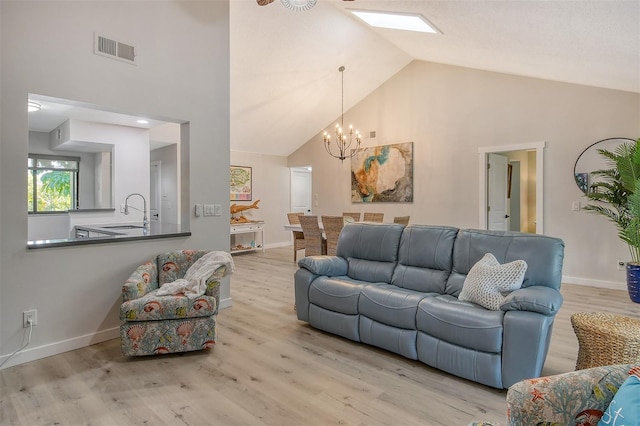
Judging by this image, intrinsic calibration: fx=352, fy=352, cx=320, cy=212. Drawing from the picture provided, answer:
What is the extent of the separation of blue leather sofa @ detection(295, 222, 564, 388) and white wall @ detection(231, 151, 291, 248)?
507cm

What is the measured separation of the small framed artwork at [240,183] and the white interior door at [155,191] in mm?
1583

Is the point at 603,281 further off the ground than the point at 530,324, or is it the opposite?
the point at 530,324

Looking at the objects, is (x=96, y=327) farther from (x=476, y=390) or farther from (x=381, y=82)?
(x=381, y=82)

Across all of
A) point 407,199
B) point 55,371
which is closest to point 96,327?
point 55,371

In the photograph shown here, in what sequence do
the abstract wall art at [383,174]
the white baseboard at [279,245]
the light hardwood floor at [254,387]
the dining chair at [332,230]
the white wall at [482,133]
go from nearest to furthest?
the light hardwood floor at [254,387] < the white wall at [482,133] < the dining chair at [332,230] < the abstract wall art at [383,174] < the white baseboard at [279,245]

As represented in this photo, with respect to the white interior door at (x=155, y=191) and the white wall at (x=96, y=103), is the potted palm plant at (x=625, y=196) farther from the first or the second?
the white interior door at (x=155, y=191)

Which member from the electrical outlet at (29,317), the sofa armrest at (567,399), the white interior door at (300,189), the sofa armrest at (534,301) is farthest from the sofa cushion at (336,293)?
the white interior door at (300,189)

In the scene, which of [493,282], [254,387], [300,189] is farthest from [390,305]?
[300,189]

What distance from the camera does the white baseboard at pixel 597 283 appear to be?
4.72m

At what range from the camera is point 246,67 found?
5.58 metres

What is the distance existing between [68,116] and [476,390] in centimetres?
615

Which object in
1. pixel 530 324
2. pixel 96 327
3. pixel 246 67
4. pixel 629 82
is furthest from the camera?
pixel 246 67

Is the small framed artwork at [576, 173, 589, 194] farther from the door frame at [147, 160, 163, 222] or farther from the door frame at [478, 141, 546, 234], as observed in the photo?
the door frame at [147, 160, 163, 222]

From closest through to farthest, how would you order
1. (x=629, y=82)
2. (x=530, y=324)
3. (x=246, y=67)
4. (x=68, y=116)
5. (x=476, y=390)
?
1. (x=530, y=324)
2. (x=476, y=390)
3. (x=629, y=82)
4. (x=68, y=116)
5. (x=246, y=67)
